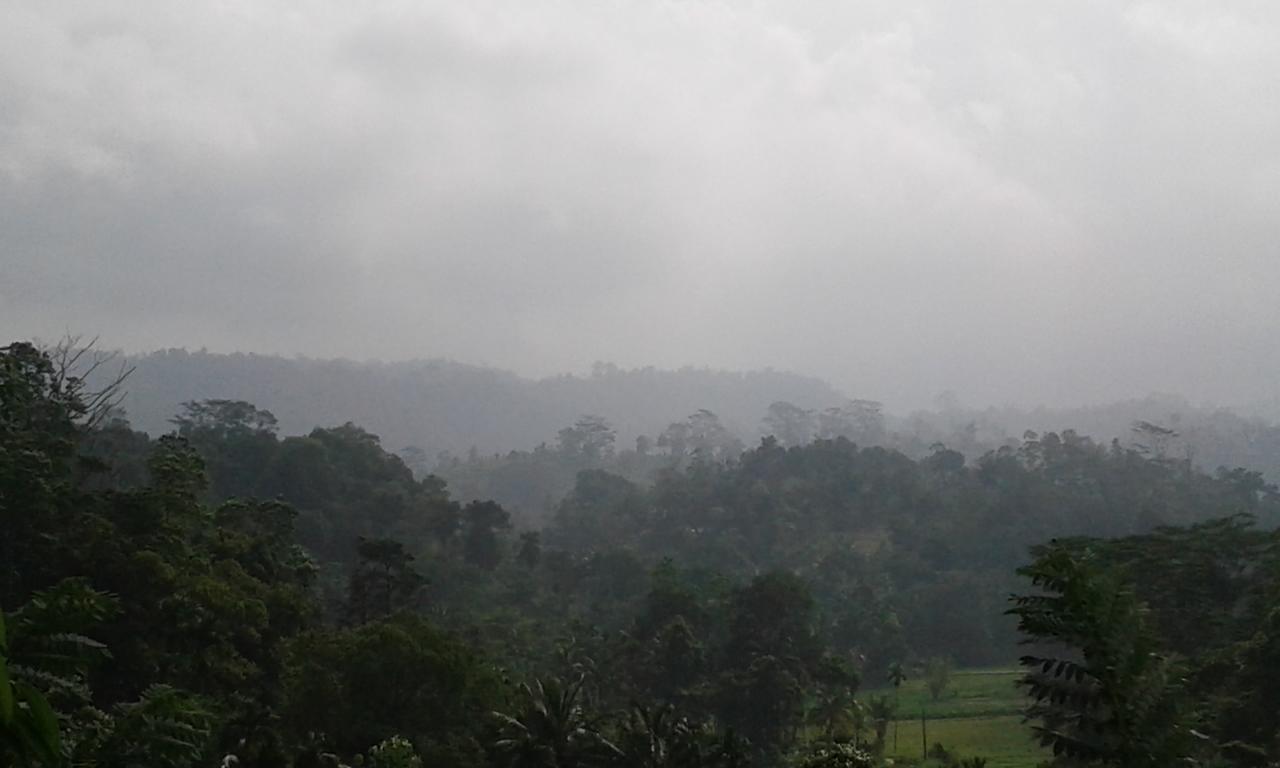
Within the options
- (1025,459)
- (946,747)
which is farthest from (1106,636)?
(1025,459)

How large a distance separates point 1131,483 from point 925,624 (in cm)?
3289

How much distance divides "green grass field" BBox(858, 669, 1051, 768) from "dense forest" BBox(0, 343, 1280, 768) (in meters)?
1.65

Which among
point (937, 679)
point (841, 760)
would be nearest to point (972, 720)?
point (937, 679)

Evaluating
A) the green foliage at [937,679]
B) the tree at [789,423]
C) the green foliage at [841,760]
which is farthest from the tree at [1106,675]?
the tree at [789,423]

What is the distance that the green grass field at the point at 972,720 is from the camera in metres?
43.1

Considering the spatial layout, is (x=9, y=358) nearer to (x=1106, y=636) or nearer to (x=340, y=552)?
(x=340, y=552)

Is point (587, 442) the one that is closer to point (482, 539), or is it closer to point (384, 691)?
point (482, 539)

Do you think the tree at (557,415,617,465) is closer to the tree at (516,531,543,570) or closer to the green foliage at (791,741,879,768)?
the tree at (516,531,543,570)

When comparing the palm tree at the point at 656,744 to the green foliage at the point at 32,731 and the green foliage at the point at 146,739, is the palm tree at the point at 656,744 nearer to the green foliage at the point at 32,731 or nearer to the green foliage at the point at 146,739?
the green foliage at the point at 146,739

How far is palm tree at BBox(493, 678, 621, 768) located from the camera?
28.8 metres

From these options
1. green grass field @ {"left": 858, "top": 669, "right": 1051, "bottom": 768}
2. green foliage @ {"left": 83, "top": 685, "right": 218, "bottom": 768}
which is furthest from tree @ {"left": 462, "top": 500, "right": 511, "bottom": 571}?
green foliage @ {"left": 83, "top": 685, "right": 218, "bottom": 768}

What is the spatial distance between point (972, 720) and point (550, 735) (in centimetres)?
2853

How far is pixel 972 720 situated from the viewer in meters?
50.3

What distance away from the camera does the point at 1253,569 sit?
3609cm
